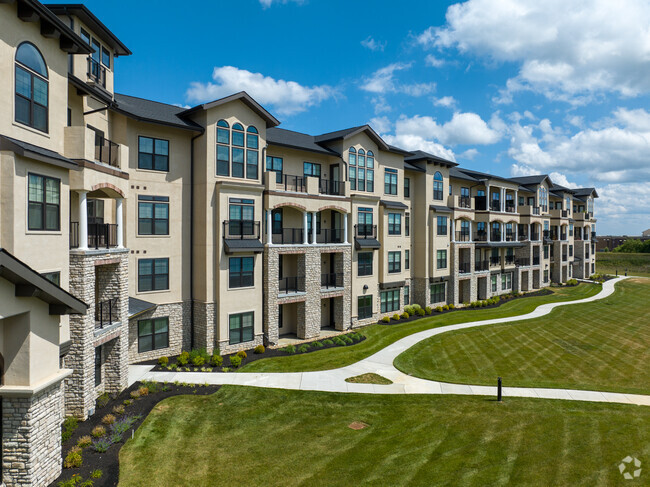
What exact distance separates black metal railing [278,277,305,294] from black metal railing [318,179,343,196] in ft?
21.8

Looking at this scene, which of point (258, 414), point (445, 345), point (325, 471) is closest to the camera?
point (325, 471)

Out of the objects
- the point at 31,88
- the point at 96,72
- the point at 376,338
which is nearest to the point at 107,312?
the point at 31,88

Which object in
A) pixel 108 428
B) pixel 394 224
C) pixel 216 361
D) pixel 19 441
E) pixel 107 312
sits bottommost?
pixel 108 428

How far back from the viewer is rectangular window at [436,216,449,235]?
37250 millimetres

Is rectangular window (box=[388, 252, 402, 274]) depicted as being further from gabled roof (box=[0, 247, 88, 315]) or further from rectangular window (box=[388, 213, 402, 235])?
gabled roof (box=[0, 247, 88, 315])

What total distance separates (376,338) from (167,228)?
598 inches

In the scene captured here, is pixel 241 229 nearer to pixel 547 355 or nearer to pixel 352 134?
pixel 352 134

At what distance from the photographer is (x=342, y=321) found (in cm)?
2884

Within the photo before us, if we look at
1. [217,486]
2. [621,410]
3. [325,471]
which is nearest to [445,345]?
[621,410]

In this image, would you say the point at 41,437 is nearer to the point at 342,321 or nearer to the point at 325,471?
the point at 325,471

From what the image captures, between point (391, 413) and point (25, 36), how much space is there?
17727 mm

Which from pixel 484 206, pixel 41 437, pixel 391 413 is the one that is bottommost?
pixel 391 413

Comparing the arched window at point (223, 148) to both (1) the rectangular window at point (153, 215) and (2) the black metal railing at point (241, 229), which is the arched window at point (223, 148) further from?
(1) the rectangular window at point (153, 215)

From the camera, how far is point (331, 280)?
29406 mm
